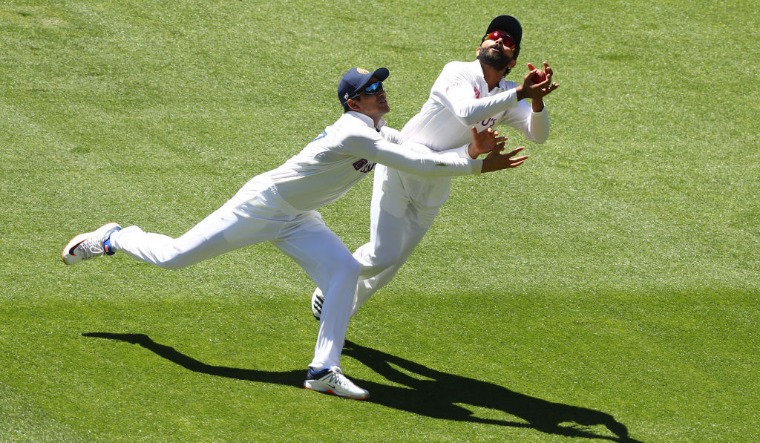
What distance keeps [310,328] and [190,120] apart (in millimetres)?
3822

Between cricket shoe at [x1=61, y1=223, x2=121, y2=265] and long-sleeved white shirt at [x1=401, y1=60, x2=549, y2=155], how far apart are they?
2.28 m

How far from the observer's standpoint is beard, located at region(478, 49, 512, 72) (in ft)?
26.1

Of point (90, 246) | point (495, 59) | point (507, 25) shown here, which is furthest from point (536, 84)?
point (90, 246)

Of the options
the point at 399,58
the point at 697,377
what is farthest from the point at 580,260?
the point at 399,58

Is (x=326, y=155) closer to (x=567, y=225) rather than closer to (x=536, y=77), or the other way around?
(x=536, y=77)

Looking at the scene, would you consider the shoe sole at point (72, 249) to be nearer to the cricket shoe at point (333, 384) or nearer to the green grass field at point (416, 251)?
the green grass field at point (416, 251)

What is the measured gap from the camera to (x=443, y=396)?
7.73m

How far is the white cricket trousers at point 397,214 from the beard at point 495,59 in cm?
87

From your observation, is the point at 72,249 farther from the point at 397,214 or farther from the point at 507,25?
the point at 507,25

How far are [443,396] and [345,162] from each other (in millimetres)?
1709

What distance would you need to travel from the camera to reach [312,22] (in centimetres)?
A: 1350

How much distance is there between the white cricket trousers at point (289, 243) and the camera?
24.8 feet

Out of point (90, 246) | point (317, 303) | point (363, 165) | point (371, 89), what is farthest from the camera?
point (317, 303)

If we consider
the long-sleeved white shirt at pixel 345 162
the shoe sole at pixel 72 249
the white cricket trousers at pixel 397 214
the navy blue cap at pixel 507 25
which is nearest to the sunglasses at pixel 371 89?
the long-sleeved white shirt at pixel 345 162
